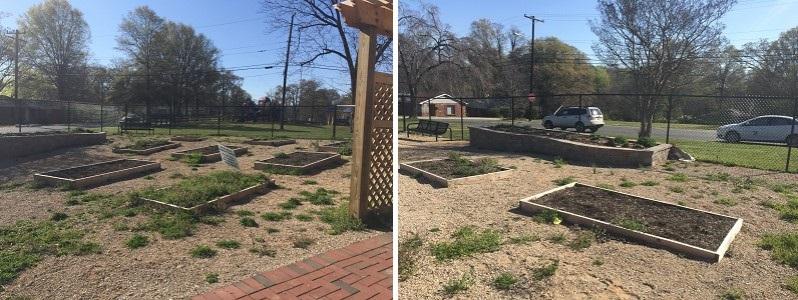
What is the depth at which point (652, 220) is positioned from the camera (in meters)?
1.75

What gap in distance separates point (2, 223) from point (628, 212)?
8.39 ft

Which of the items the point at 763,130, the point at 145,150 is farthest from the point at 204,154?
the point at 763,130

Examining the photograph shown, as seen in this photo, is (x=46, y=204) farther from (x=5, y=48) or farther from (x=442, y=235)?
(x=442, y=235)

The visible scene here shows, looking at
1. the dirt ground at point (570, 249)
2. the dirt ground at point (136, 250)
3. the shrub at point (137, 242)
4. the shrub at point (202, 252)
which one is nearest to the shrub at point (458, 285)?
the dirt ground at point (570, 249)

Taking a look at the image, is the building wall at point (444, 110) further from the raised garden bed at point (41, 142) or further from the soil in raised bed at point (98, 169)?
the raised garden bed at point (41, 142)

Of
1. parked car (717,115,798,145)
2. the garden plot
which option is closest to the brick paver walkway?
the garden plot

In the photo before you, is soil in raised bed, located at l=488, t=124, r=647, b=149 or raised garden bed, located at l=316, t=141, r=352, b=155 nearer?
soil in raised bed, located at l=488, t=124, r=647, b=149

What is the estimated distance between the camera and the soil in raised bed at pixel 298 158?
111 inches

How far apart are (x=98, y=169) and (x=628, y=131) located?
7.42ft

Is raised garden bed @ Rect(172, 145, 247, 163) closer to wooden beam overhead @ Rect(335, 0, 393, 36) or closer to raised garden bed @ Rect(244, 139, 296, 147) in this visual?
raised garden bed @ Rect(244, 139, 296, 147)

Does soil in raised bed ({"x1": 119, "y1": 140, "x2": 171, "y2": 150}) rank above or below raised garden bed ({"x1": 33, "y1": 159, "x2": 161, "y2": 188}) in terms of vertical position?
above

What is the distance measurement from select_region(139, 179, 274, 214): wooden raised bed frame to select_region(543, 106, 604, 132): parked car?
1.75 meters

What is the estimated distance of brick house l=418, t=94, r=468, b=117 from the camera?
5.53 ft

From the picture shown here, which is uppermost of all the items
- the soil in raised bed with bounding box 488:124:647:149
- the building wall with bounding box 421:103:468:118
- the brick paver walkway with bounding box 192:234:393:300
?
the building wall with bounding box 421:103:468:118
